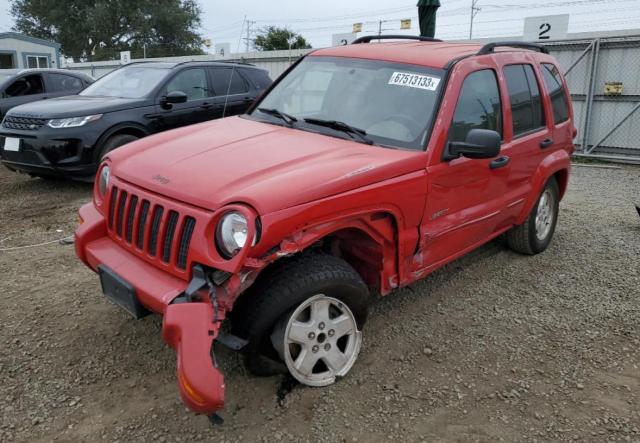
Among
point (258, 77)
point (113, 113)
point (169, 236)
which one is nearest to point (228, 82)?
point (258, 77)

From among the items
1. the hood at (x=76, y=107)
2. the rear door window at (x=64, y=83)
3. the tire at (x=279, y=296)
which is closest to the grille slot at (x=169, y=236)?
the tire at (x=279, y=296)

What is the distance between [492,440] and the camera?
2.66 meters

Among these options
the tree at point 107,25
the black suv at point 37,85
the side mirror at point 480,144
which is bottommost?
the side mirror at point 480,144

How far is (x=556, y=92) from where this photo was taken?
15.9 feet

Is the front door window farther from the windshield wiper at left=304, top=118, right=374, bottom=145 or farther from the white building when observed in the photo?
the windshield wiper at left=304, top=118, right=374, bottom=145

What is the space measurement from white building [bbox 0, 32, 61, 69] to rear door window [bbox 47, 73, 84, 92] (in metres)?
16.5

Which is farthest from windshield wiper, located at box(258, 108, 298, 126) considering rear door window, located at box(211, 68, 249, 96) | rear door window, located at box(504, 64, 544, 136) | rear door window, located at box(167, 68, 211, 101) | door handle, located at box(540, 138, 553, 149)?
rear door window, located at box(211, 68, 249, 96)

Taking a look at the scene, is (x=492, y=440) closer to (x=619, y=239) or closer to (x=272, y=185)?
(x=272, y=185)

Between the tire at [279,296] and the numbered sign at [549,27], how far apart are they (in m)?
9.95

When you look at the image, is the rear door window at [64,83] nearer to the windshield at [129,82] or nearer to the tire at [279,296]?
the windshield at [129,82]

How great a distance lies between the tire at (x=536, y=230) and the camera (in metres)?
4.88

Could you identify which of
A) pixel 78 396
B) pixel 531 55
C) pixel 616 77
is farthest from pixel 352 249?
pixel 616 77

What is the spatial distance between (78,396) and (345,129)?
7.40 feet

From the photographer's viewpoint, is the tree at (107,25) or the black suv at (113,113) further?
the tree at (107,25)
